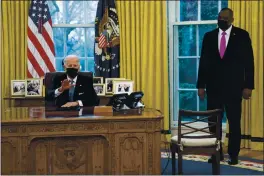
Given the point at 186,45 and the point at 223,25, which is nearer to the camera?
the point at 223,25

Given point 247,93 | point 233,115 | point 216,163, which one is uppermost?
point 247,93

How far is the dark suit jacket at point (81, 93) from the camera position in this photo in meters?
4.51

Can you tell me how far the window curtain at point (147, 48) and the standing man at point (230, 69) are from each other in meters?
1.30

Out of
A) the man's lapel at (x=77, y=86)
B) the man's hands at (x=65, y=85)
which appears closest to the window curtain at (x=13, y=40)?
the man's lapel at (x=77, y=86)

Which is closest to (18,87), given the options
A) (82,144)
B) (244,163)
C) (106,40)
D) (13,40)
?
(13,40)

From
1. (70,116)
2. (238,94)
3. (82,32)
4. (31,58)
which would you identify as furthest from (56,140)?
(82,32)

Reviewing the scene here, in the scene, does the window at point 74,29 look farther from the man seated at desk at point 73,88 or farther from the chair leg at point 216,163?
the chair leg at point 216,163

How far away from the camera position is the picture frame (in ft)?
20.2

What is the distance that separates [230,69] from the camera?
5.15 meters

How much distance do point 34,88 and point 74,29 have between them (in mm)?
1220

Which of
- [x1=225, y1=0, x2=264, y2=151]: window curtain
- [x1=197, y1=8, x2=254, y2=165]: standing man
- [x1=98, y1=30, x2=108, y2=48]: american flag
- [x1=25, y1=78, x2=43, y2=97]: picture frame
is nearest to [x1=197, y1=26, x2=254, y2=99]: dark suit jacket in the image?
[x1=197, y1=8, x2=254, y2=165]: standing man

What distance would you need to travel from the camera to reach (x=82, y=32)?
6848mm

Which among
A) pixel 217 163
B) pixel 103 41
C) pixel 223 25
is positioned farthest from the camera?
pixel 103 41

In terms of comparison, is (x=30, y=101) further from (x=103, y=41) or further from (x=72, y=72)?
(x=72, y=72)
